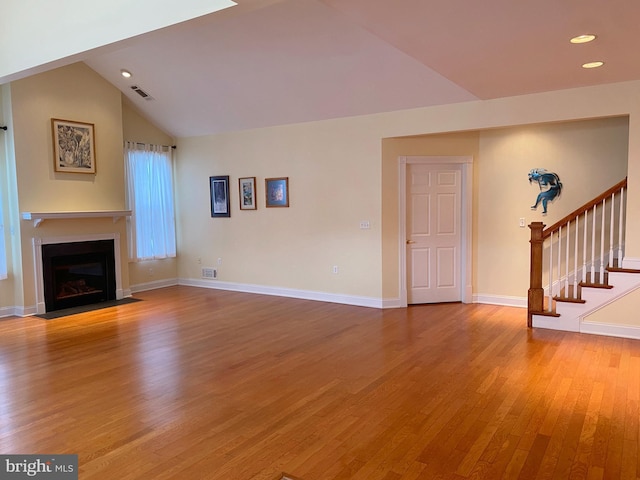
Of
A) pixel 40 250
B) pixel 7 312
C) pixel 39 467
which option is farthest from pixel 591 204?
pixel 7 312

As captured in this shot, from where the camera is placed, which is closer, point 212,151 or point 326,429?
point 326,429

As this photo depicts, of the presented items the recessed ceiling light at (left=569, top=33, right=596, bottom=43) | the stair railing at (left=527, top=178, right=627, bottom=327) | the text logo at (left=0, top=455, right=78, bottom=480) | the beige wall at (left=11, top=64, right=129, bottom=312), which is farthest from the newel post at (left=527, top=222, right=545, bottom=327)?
the beige wall at (left=11, top=64, right=129, bottom=312)

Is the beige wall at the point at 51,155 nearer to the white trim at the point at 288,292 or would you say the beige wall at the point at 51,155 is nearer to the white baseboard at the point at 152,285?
the white baseboard at the point at 152,285

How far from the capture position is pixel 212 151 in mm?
8039

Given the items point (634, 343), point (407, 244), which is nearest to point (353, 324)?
point (407, 244)

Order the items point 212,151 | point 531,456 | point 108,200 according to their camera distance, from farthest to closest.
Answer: point 212,151
point 108,200
point 531,456

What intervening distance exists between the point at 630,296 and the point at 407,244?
8.86ft

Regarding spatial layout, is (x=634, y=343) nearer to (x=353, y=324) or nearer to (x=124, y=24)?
(x=353, y=324)

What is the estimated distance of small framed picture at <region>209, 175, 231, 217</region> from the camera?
312 inches

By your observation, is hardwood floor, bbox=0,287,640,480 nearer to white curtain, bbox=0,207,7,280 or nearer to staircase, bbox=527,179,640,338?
staircase, bbox=527,179,640,338

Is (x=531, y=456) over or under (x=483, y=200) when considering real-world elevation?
under

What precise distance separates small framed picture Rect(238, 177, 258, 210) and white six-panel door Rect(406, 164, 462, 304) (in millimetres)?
2596

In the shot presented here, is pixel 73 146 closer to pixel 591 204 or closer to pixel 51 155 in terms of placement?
pixel 51 155

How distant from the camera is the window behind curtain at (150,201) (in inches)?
307
